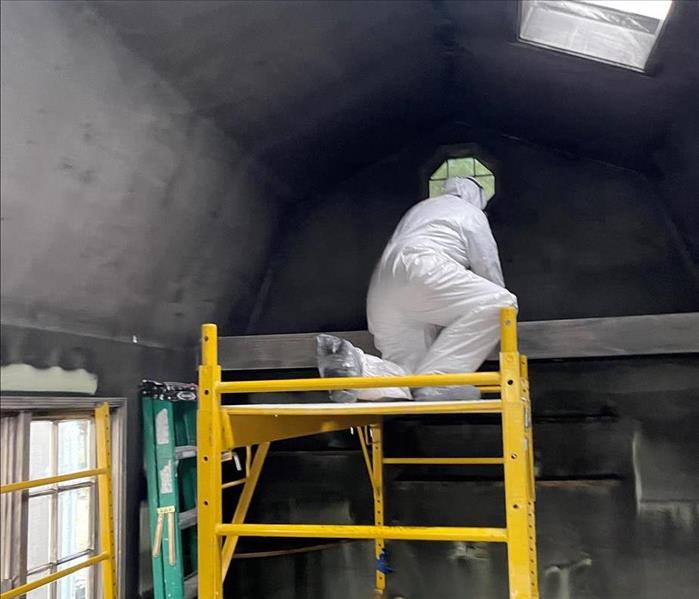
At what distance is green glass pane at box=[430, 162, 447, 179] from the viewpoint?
14.2ft

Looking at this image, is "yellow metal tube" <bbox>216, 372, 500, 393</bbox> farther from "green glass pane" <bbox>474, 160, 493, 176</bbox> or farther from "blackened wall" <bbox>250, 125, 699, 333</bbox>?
"green glass pane" <bbox>474, 160, 493, 176</bbox>

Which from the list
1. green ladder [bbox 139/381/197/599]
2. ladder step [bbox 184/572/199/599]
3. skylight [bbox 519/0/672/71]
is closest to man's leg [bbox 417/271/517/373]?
skylight [bbox 519/0/672/71]

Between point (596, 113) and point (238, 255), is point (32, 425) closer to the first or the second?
point (238, 255)

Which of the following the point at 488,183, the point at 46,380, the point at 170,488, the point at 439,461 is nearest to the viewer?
the point at 46,380

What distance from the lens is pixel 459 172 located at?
4.33m

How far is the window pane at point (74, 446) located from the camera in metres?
2.90

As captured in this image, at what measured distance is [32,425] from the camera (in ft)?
8.91

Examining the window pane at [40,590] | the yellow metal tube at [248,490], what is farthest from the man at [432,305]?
the window pane at [40,590]

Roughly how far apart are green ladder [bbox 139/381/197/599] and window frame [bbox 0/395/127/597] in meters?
0.15

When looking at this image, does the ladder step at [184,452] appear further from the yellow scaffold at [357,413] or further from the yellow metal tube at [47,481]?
the yellow scaffold at [357,413]

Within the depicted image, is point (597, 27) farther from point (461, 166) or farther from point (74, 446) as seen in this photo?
point (74, 446)

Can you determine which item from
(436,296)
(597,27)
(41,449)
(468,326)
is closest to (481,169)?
(597,27)

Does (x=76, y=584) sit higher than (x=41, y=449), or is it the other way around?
(x=41, y=449)

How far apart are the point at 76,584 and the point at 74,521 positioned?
0.25m
